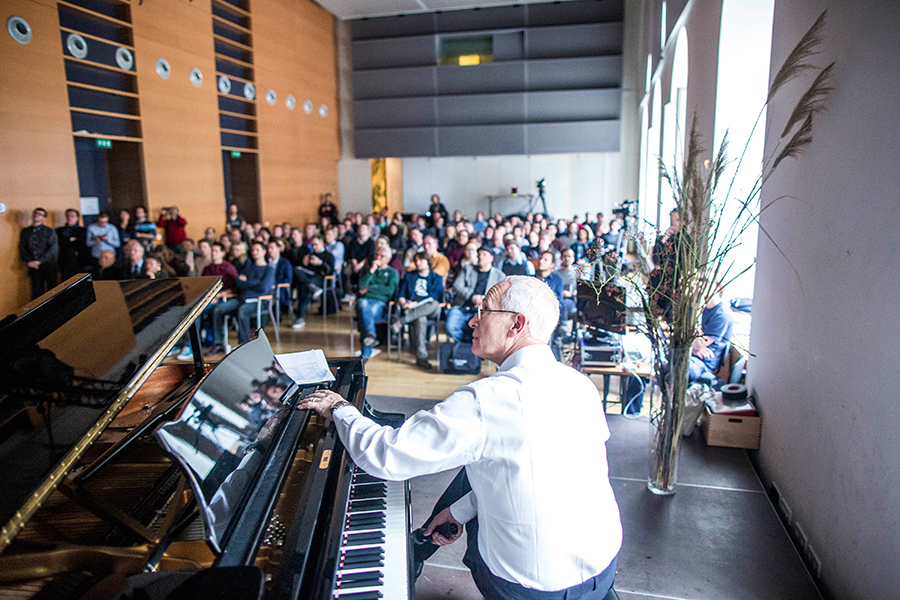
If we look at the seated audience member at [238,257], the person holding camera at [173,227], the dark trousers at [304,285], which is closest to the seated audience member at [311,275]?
the dark trousers at [304,285]

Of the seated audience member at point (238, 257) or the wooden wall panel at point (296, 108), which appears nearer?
the seated audience member at point (238, 257)

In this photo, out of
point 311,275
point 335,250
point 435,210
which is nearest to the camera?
point 311,275

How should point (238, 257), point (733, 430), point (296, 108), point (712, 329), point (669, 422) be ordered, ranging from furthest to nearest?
1. point (296, 108)
2. point (238, 257)
3. point (712, 329)
4. point (733, 430)
5. point (669, 422)

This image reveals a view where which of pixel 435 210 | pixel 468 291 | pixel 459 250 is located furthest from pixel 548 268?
pixel 435 210

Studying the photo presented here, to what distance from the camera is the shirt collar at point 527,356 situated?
59.5 inches

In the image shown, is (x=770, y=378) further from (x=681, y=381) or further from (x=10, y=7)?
(x=10, y=7)

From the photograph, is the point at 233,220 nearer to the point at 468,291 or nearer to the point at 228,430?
the point at 468,291

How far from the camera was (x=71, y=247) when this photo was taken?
768cm

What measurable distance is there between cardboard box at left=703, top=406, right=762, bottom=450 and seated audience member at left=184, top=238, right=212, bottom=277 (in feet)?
18.6

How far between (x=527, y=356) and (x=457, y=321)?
4283 millimetres

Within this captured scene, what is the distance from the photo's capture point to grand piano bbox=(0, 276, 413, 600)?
121 cm

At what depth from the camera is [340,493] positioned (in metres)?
1.54

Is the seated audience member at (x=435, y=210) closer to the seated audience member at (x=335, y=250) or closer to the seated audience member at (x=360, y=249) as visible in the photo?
the seated audience member at (x=360, y=249)

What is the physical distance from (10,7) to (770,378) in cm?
885
